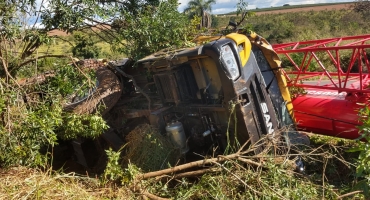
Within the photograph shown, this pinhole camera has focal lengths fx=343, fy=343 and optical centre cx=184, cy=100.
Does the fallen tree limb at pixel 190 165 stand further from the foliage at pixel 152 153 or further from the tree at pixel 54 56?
the tree at pixel 54 56

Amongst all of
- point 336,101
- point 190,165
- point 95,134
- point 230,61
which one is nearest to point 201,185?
point 190,165

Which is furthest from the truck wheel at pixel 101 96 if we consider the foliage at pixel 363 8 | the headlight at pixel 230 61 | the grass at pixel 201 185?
the foliage at pixel 363 8

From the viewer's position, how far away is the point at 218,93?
4.69m

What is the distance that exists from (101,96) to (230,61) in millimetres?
2480

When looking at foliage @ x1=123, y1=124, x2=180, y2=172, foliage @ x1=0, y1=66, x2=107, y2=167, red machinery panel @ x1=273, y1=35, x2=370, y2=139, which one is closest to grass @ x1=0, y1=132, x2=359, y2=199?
foliage @ x1=0, y1=66, x2=107, y2=167

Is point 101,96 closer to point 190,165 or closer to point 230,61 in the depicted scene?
point 190,165

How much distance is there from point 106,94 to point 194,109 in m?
1.79

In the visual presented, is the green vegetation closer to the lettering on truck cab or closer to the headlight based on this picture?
the lettering on truck cab

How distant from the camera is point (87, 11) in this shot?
5277 millimetres

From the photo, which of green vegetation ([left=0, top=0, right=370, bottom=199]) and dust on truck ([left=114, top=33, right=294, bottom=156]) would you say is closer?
green vegetation ([left=0, top=0, right=370, bottom=199])

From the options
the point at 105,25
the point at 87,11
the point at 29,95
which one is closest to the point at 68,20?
the point at 87,11

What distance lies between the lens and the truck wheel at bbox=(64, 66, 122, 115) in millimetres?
5555

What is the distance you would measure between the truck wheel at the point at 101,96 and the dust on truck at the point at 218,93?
568 mm

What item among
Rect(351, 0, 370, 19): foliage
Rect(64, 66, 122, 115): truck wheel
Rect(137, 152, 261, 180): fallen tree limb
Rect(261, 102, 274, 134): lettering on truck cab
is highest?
Rect(64, 66, 122, 115): truck wheel
